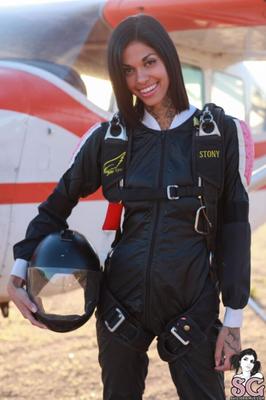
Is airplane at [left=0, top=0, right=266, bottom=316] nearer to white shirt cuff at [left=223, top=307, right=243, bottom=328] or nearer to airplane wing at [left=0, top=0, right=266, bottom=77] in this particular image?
airplane wing at [left=0, top=0, right=266, bottom=77]

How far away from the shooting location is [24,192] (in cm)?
356

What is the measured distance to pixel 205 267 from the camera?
6.43ft

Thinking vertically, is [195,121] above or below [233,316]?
above

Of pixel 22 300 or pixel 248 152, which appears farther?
pixel 22 300

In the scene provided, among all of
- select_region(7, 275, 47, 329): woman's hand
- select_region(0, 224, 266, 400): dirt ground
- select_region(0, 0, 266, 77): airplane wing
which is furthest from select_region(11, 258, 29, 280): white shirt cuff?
select_region(0, 0, 266, 77): airplane wing

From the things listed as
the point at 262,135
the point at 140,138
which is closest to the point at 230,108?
the point at 262,135

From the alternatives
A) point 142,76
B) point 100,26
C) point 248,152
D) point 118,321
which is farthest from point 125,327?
point 100,26

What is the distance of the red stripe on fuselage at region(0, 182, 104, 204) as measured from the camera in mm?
3482

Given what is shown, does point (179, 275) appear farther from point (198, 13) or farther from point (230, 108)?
point (230, 108)

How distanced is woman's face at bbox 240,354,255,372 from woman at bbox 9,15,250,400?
0.03m

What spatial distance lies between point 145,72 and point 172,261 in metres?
0.58

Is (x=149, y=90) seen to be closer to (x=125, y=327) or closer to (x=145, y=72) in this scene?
(x=145, y=72)

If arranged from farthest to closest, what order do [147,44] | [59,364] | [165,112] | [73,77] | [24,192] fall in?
[59,364] → [73,77] → [24,192] → [165,112] → [147,44]

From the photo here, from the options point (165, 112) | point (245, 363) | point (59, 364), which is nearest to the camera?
point (245, 363)
